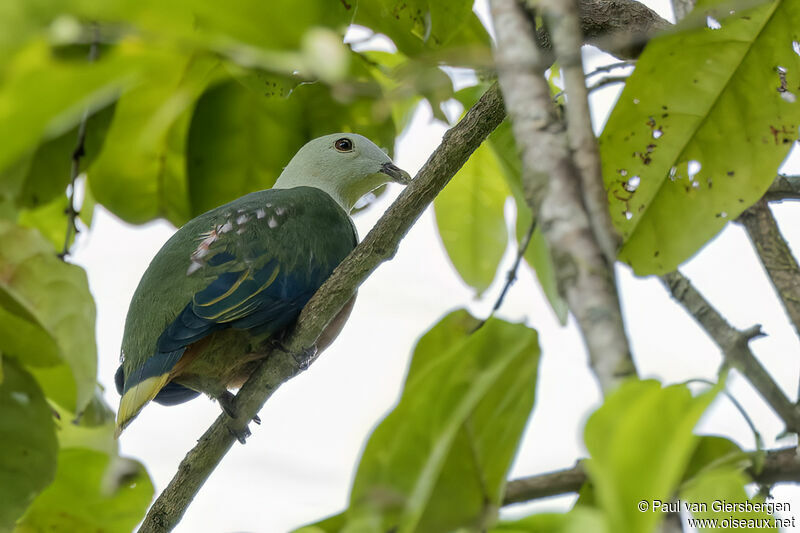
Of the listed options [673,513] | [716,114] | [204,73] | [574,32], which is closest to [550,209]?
[574,32]

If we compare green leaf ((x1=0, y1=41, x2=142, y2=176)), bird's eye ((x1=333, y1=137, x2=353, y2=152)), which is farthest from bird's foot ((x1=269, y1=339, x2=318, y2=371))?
green leaf ((x1=0, y1=41, x2=142, y2=176))

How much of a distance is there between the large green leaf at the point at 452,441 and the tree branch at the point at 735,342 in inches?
14.9

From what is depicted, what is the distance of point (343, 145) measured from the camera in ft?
13.1

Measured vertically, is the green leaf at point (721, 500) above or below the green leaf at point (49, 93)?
below

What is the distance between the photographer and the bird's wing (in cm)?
282

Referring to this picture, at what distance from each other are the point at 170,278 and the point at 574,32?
2.18 meters

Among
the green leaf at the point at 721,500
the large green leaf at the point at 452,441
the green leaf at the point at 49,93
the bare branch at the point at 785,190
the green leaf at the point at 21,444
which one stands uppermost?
the bare branch at the point at 785,190

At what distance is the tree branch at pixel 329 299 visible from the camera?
2377 mm

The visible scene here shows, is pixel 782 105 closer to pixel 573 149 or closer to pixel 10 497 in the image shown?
pixel 573 149

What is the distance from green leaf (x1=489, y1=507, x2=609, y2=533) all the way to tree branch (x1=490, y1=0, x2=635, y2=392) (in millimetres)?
234

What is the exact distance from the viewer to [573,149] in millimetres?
1044

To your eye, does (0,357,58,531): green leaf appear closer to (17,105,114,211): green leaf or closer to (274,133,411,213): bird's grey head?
(17,105,114,211): green leaf

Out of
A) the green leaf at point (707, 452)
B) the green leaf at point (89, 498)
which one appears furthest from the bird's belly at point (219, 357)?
the green leaf at point (707, 452)

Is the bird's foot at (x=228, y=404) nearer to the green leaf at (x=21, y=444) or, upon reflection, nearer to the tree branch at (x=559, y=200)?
the green leaf at (x=21, y=444)
